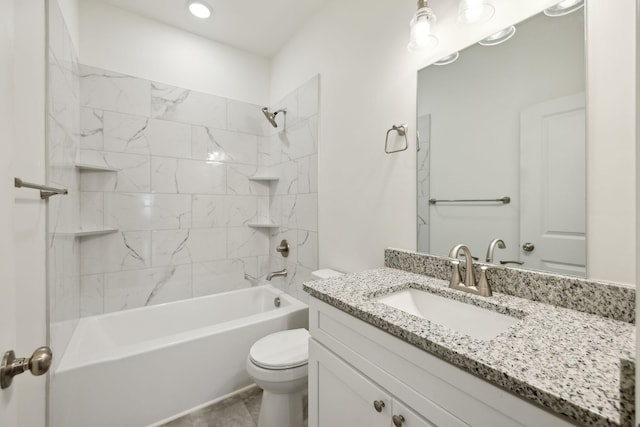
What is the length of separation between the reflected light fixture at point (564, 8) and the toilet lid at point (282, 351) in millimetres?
1756

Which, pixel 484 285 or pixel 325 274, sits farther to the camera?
pixel 325 274

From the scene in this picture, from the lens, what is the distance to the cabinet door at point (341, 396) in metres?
0.79

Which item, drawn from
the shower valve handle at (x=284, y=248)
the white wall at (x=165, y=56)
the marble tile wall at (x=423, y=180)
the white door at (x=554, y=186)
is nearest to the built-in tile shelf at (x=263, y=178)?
the shower valve handle at (x=284, y=248)

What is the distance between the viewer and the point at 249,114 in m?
2.54

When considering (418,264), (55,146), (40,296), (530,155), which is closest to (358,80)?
(530,155)

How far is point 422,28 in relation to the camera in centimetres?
114

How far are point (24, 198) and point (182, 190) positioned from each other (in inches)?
54.4

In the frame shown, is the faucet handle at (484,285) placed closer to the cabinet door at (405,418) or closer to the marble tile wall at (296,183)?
the cabinet door at (405,418)

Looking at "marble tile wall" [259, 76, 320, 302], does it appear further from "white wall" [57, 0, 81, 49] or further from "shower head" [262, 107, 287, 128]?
"white wall" [57, 0, 81, 49]

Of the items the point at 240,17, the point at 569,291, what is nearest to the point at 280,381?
the point at 569,291

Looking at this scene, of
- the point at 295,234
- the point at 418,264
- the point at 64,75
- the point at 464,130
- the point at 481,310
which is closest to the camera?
the point at 481,310

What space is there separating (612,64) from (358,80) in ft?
3.72

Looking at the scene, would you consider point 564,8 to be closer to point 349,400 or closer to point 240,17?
point 349,400

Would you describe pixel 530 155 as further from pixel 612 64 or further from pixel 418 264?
pixel 418 264
